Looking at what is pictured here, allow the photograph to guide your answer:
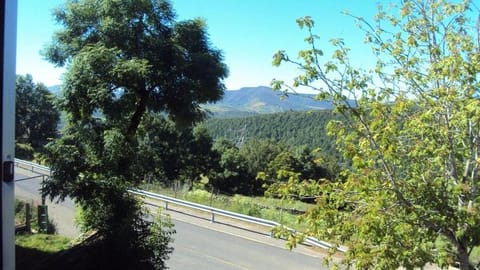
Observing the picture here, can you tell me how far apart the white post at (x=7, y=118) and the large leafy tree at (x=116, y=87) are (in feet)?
25.8

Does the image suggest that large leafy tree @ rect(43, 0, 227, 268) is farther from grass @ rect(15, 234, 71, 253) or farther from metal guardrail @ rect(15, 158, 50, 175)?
metal guardrail @ rect(15, 158, 50, 175)

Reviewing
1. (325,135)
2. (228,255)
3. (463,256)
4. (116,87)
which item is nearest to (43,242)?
(116,87)

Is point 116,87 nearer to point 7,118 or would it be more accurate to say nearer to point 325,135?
point 325,135

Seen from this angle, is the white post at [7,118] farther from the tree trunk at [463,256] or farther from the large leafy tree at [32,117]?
the large leafy tree at [32,117]

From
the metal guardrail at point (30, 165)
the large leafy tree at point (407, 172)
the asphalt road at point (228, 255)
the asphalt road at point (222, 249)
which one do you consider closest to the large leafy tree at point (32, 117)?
the metal guardrail at point (30, 165)

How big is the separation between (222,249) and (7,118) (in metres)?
15.6

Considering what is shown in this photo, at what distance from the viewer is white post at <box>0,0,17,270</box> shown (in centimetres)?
128

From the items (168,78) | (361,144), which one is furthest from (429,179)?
(168,78)

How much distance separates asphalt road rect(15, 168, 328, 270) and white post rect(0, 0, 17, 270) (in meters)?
12.2

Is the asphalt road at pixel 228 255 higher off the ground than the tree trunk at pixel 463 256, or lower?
lower

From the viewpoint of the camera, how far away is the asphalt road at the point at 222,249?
14.4 metres

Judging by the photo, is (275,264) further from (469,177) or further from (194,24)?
(469,177)

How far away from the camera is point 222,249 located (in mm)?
16312

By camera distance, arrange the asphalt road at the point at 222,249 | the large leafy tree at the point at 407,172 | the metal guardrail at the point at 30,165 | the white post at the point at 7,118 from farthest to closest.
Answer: the metal guardrail at the point at 30,165 < the asphalt road at the point at 222,249 < the large leafy tree at the point at 407,172 < the white post at the point at 7,118
